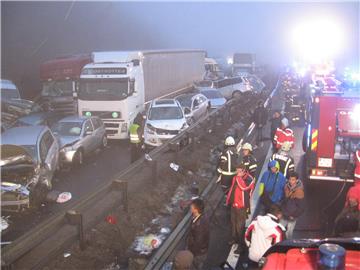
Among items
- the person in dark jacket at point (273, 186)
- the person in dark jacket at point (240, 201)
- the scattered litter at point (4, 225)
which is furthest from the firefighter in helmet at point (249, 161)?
the scattered litter at point (4, 225)

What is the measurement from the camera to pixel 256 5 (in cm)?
8756

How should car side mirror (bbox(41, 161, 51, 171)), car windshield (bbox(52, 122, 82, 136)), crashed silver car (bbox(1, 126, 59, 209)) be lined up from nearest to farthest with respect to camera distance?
crashed silver car (bbox(1, 126, 59, 209)), car side mirror (bbox(41, 161, 51, 171)), car windshield (bbox(52, 122, 82, 136))

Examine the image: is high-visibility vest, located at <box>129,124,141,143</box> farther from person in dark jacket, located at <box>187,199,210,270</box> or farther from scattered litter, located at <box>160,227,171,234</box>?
person in dark jacket, located at <box>187,199,210,270</box>

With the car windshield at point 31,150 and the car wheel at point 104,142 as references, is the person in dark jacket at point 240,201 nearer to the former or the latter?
Result: the car windshield at point 31,150

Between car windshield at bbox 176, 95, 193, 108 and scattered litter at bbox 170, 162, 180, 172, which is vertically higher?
car windshield at bbox 176, 95, 193, 108

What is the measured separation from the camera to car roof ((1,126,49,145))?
12.8 meters

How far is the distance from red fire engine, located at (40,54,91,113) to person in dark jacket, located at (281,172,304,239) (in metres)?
17.4

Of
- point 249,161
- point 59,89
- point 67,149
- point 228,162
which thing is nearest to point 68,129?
point 67,149

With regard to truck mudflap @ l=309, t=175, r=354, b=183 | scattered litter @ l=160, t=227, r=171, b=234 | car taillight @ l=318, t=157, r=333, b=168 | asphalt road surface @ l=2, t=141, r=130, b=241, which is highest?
car taillight @ l=318, t=157, r=333, b=168

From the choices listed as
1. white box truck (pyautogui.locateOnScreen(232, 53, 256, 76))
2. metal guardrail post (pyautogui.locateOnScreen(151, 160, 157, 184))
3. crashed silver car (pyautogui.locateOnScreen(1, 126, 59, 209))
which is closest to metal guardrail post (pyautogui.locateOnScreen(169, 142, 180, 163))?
metal guardrail post (pyautogui.locateOnScreen(151, 160, 157, 184))

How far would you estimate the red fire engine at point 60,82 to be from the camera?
24.0 m

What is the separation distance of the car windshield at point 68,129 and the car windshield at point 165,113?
3.05 m

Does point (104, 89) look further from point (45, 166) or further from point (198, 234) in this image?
point (198, 234)

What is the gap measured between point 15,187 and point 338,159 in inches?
288
